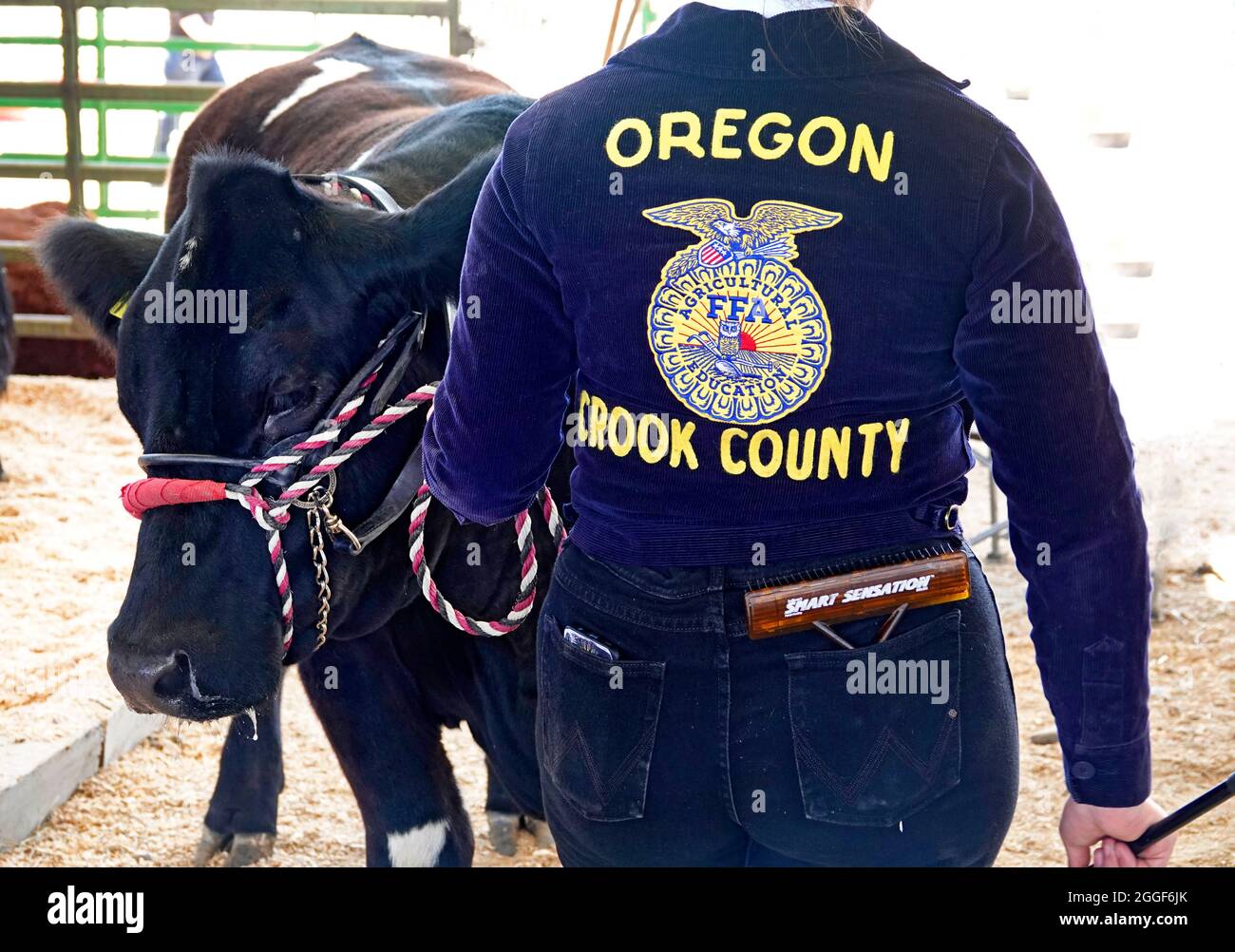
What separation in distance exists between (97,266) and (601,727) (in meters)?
1.35

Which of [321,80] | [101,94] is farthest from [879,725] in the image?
[101,94]

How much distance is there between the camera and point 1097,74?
6.96 metres

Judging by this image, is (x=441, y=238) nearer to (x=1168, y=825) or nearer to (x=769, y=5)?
(x=769, y=5)

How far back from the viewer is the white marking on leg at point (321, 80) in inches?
167

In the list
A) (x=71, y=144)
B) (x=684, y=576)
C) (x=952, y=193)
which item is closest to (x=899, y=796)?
(x=684, y=576)

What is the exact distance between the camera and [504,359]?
1546 millimetres

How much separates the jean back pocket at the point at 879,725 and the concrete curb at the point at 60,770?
2512 mm

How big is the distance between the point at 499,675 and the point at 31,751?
1651mm

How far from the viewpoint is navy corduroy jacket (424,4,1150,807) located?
140 centimetres

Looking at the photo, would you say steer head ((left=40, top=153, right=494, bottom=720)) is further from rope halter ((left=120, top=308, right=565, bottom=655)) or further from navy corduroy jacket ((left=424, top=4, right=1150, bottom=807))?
navy corduroy jacket ((left=424, top=4, right=1150, bottom=807))

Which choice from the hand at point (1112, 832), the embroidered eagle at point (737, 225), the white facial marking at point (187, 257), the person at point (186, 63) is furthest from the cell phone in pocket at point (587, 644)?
the person at point (186, 63)

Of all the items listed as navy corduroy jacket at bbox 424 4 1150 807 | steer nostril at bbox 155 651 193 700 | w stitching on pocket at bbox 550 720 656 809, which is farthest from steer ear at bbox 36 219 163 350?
w stitching on pocket at bbox 550 720 656 809

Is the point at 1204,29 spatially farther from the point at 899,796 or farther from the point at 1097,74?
the point at 899,796
